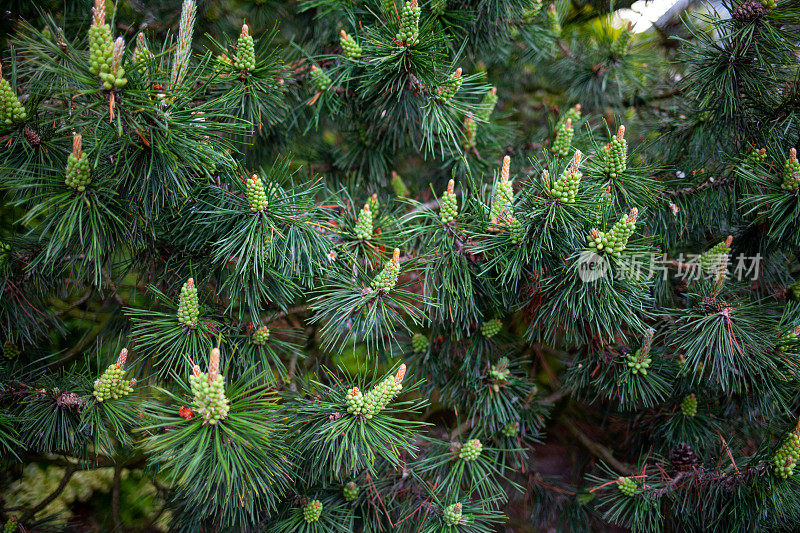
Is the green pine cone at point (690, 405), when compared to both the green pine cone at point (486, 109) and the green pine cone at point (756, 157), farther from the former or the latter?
the green pine cone at point (486, 109)

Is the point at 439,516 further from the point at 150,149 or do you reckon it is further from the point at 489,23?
the point at 489,23

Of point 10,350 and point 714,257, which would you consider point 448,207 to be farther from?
point 10,350

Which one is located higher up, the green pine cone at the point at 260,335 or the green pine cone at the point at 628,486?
the green pine cone at the point at 260,335

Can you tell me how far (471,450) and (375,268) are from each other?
17.1 inches

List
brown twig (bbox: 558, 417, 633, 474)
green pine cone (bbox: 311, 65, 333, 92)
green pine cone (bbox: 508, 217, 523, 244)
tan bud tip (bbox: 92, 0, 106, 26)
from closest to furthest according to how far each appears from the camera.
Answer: tan bud tip (bbox: 92, 0, 106, 26) → green pine cone (bbox: 508, 217, 523, 244) → green pine cone (bbox: 311, 65, 333, 92) → brown twig (bbox: 558, 417, 633, 474)

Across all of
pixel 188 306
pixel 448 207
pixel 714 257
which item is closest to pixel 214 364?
pixel 188 306

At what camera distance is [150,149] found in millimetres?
682

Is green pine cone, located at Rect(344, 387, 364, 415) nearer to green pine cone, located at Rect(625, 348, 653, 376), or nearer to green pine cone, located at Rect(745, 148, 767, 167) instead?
green pine cone, located at Rect(625, 348, 653, 376)

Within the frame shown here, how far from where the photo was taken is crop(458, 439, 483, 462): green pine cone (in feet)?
3.13

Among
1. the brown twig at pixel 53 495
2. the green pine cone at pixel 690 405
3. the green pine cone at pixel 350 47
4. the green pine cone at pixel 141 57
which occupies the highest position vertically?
the green pine cone at pixel 141 57

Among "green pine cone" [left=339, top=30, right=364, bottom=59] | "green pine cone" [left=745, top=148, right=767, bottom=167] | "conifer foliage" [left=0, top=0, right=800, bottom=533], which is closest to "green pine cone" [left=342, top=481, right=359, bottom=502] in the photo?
"conifer foliage" [left=0, top=0, right=800, bottom=533]

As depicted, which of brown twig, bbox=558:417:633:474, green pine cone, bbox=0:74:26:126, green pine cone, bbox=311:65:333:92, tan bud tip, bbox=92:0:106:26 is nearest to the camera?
tan bud tip, bbox=92:0:106:26

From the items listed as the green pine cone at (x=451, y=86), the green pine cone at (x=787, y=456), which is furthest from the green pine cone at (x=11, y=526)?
the green pine cone at (x=787, y=456)

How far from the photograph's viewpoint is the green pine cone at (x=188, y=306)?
723mm
